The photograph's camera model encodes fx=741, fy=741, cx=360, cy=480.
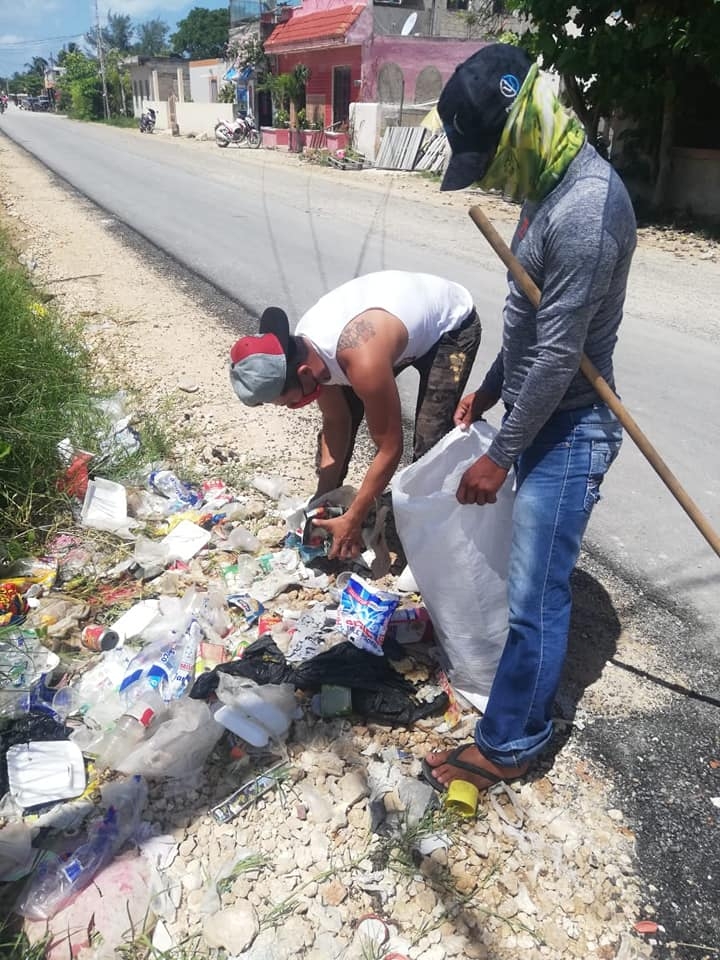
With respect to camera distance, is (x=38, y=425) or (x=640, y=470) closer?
(x=38, y=425)

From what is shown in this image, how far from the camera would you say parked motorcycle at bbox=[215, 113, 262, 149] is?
27078 mm

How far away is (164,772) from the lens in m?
2.15

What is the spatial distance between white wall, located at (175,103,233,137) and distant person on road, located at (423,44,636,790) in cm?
3466

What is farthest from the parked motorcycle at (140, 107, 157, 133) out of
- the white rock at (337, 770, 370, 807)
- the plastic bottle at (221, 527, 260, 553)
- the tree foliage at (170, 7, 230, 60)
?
the tree foliage at (170, 7, 230, 60)

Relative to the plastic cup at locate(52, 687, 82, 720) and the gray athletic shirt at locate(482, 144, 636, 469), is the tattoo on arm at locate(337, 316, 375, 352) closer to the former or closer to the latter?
the gray athletic shirt at locate(482, 144, 636, 469)

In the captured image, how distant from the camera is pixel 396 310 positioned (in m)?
2.54

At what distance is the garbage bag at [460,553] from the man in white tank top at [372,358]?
0.64 feet

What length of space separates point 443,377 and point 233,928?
189 centimetres

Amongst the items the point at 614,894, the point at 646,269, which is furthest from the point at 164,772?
the point at 646,269

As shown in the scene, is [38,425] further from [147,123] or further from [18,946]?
[147,123]

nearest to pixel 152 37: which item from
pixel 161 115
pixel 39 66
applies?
pixel 39 66

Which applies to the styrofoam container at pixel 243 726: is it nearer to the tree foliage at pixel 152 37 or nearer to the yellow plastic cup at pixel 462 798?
the yellow plastic cup at pixel 462 798

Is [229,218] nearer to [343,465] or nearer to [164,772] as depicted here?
[343,465]

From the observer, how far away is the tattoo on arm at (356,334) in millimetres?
2377
